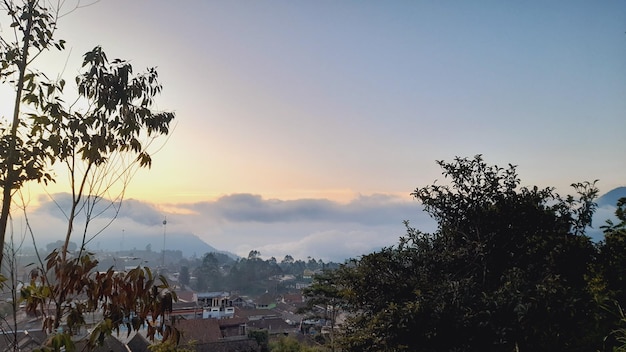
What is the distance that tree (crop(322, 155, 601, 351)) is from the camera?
595 cm

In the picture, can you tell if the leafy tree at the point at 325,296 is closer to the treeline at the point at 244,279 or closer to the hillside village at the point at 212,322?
the hillside village at the point at 212,322

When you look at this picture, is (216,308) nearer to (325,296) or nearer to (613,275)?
(325,296)

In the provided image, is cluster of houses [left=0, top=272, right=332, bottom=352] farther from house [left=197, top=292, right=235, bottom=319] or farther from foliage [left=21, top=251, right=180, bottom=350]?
foliage [left=21, top=251, right=180, bottom=350]

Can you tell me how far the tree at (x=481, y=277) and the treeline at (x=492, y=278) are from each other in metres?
0.02

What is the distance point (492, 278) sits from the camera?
741 centimetres

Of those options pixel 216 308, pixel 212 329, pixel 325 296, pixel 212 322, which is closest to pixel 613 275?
pixel 325 296

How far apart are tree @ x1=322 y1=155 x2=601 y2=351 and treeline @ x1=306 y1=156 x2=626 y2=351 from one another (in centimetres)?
2

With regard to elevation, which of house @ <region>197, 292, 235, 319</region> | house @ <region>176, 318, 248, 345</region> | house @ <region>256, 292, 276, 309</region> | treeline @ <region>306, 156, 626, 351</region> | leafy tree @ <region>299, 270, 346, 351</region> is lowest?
house @ <region>256, 292, 276, 309</region>

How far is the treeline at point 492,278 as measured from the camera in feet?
19.2

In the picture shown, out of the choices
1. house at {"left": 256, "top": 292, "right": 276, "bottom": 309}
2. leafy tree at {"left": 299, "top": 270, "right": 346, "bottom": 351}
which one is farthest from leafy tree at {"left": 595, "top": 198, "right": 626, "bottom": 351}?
house at {"left": 256, "top": 292, "right": 276, "bottom": 309}

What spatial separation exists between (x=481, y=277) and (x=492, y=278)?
0.69 ft

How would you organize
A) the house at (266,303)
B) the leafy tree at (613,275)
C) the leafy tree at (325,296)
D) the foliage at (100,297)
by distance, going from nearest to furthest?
the foliage at (100,297) → the leafy tree at (613,275) → the leafy tree at (325,296) → the house at (266,303)

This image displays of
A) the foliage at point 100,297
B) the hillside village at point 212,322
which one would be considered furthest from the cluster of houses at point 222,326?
the foliage at point 100,297

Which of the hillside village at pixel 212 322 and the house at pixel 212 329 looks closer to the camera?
the hillside village at pixel 212 322
